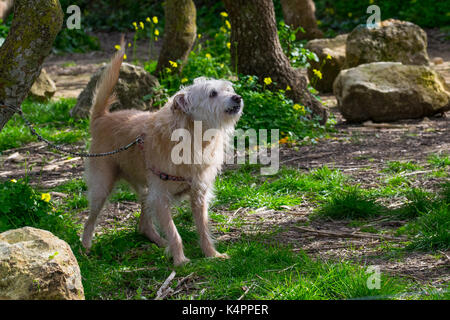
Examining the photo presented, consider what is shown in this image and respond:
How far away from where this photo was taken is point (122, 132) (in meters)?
5.01

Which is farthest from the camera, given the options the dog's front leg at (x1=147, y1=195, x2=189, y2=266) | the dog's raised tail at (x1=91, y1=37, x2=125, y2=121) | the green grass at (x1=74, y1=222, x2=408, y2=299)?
the dog's raised tail at (x1=91, y1=37, x2=125, y2=121)

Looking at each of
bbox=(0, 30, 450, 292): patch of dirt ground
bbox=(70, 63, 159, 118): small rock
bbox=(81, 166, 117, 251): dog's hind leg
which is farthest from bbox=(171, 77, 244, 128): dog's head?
bbox=(70, 63, 159, 118): small rock

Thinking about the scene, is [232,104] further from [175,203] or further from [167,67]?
[167,67]

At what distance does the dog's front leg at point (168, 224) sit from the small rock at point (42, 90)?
6.46 meters

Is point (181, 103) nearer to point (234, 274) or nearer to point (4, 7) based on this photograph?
point (234, 274)

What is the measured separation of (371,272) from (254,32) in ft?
15.9

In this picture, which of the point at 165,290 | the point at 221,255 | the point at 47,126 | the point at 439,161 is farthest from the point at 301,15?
the point at 165,290

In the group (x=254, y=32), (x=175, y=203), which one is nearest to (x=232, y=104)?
(x=175, y=203)

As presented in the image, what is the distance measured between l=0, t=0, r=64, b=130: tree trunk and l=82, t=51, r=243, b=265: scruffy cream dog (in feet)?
1.99

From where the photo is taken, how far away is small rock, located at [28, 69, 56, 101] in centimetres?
1036

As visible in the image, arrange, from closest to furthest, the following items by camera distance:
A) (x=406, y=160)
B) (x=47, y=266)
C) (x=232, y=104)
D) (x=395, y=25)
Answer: (x=47, y=266), (x=232, y=104), (x=406, y=160), (x=395, y=25)

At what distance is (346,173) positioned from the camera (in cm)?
640

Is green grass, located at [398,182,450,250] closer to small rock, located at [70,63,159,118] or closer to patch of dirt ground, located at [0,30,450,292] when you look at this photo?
patch of dirt ground, located at [0,30,450,292]

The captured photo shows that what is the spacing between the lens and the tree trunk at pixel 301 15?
553 inches
